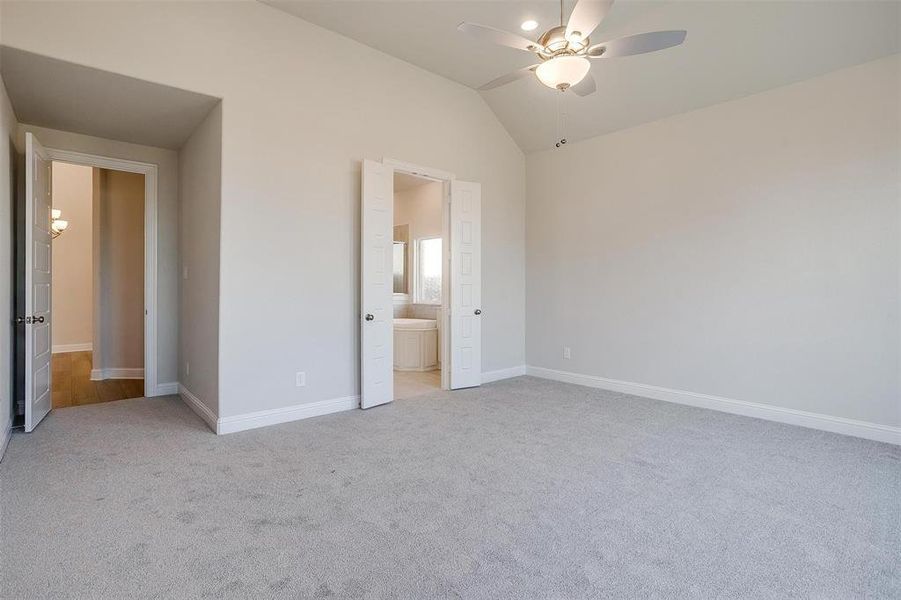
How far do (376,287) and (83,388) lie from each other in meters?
3.87

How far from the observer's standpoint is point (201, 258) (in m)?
3.98

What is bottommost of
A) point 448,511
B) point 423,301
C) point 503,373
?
A: point 448,511

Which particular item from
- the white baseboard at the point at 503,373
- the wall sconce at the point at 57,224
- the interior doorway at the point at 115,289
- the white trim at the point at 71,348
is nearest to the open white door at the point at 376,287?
the white baseboard at the point at 503,373

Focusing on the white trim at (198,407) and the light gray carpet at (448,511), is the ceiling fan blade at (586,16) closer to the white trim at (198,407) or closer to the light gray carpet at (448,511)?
the light gray carpet at (448,511)

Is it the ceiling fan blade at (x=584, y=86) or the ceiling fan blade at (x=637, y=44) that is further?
the ceiling fan blade at (x=584, y=86)

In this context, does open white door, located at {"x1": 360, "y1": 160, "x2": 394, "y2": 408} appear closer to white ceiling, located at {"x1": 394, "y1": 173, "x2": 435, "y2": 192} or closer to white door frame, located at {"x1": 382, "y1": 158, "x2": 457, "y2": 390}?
white door frame, located at {"x1": 382, "y1": 158, "x2": 457, "y2": 390}

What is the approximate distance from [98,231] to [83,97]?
2.76m

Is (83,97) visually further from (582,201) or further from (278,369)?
(582,201)

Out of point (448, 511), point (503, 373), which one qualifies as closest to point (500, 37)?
point (448, 511)

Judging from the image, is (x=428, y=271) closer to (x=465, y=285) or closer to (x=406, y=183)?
(x=406, y=183)

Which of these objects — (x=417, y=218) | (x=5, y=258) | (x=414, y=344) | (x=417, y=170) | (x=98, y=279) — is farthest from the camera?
(x=417, y=218)

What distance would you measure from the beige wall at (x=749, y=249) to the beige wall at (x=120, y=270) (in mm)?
5538

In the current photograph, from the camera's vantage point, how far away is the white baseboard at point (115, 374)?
5.64m

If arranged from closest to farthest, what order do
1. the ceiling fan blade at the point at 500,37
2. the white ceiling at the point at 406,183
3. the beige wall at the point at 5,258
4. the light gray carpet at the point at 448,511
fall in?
the light gray carpet at the point at 448,511
the ceiling fan blade at the point at 500,37
the beige wall at the point at 5,258
the white ceiling at the point at 406,183
